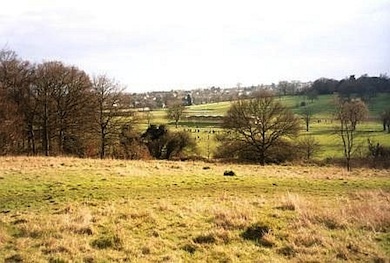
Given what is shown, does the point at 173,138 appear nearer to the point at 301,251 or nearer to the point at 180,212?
the point at 180,212

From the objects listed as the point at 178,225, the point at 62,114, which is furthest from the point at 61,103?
the point at 178,225

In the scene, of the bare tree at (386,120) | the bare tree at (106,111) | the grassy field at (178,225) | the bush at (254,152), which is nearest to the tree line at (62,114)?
the bare tree at (106,111)

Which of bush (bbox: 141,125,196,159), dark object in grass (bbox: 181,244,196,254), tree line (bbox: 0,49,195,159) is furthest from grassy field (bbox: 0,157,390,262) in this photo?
bush (bbox: 141,125,196,159)

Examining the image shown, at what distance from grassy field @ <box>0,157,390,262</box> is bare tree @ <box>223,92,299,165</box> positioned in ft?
111

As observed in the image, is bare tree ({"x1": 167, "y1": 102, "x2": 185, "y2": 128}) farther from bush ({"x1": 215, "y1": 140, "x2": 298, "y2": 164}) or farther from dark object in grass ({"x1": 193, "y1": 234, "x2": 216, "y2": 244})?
dark object in grass ({"x1": 193, "y1": 234, "x2": 216, "y2": 244})

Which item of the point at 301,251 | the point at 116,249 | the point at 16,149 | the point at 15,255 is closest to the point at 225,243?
the point at 301,251

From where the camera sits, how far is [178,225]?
11992 millimetres

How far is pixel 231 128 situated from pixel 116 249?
44.6 metres

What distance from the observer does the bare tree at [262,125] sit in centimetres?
5281

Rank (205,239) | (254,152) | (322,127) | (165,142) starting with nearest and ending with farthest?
(205,239) → (254,152) → (165,142) → (322,127)

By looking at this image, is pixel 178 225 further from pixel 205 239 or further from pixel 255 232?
pixel 255 232

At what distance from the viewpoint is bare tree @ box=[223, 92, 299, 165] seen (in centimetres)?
5281

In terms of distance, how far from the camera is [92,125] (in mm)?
48125

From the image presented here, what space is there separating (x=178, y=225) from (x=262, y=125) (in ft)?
138
